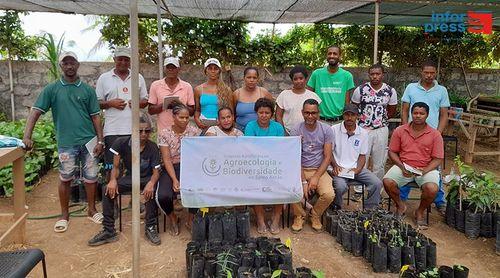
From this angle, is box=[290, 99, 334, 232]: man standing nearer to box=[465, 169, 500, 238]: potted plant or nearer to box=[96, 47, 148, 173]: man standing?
box=[465, 169, 500, 238]: potted plant

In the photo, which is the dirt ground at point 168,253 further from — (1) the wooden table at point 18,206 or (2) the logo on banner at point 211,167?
(2) the logo on banner at point 211,167

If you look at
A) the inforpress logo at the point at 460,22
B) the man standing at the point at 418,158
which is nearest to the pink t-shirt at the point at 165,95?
the man standing at the point at 418,158

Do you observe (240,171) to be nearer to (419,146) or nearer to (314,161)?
(314,161)

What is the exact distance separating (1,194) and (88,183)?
181cm

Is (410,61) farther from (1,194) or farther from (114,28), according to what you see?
(1,194)

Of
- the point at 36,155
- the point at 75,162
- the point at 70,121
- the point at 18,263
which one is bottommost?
the point at 18,263

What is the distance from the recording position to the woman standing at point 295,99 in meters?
4.54

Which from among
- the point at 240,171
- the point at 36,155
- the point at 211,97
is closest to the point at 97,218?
the point at 240,171

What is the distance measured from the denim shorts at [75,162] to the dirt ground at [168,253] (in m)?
0.60

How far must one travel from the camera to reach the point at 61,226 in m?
4.20

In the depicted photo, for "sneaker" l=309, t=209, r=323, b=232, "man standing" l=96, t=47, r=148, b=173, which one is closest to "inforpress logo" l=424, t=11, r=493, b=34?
"sneaker" l=309, t=209, r=323, b=232

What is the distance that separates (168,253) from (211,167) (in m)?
0.96

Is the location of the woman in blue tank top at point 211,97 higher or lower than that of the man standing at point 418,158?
higher

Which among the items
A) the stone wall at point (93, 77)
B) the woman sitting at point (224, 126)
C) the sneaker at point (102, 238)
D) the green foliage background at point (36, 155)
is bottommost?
the sneaker at point (102, 238)
